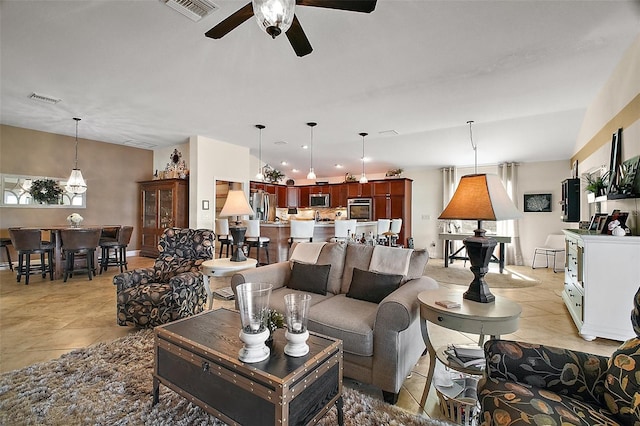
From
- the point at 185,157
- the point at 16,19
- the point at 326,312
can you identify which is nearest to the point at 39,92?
the point at 16,19

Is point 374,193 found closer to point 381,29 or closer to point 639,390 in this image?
point 381,29

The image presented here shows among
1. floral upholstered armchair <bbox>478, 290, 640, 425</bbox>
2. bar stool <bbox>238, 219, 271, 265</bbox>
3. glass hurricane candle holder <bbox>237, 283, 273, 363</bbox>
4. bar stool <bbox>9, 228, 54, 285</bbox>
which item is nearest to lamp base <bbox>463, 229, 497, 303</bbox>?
floral upholstered armchair <bbox>478, 290, 640, 425</bbox>

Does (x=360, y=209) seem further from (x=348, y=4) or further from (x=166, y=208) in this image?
(x=348, y=4)

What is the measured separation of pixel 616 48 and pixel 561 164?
4730 millimetres

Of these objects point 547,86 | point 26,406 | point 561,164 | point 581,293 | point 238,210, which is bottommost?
point 26,406

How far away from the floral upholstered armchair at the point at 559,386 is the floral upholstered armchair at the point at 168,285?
2.64 meters

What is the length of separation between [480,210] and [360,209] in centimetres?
719

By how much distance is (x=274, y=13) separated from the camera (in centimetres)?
164

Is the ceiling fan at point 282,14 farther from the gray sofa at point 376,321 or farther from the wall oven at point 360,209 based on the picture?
the wall oven at point 360,209

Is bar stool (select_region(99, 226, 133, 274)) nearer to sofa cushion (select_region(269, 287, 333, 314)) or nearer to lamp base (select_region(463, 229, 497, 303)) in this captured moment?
sofa cushion (select_region(269, 287, 333, 314))

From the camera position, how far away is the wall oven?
8962 mm

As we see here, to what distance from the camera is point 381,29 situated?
279 cm

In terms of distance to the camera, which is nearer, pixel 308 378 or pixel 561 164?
pixel 308 378

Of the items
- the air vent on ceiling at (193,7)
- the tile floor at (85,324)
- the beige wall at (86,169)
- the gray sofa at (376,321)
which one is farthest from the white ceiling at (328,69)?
the tile floor at (85,324)
